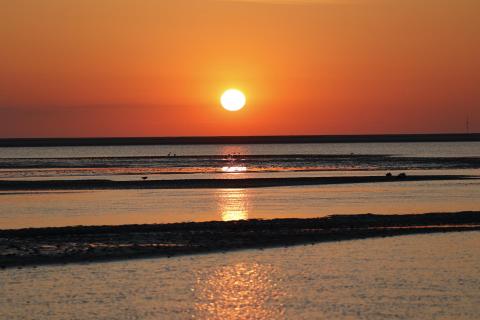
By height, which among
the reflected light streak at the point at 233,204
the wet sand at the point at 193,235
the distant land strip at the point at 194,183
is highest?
the distant land strip at the point at 194,183

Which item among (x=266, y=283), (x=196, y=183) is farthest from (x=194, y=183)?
(x=266, y=283)

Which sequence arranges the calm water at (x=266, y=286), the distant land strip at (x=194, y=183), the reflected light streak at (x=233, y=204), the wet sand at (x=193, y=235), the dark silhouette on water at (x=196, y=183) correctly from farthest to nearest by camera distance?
1. the dark silhouette on water at (x=196, y=183)
2. the distant land strip at (x=194, y=183)
3. the reflected light streak at (x=233, y=204)
4. the wet sand at (x=193, y=235)
5. the calm water at (x=266, y=286)

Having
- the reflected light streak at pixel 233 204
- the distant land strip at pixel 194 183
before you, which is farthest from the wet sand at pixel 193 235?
the distant land strip at pixel 194 183

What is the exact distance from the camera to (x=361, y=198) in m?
48.8

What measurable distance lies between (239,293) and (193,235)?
10.7m

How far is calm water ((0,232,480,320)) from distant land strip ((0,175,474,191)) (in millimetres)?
32797

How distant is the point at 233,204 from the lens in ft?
151

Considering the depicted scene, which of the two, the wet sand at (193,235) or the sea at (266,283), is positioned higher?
the wet sand at (193,235)

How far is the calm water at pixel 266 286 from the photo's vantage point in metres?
20.0

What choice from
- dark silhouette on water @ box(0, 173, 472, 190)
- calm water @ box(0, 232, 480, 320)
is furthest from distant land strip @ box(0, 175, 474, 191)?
calm water @ box(0, 232, 480, 320)

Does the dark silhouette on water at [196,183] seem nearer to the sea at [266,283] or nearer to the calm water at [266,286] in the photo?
the sea at [266,283]

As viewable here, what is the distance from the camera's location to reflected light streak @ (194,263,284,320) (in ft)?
65.1

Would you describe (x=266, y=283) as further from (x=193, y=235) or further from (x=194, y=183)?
(x=194, y=183)

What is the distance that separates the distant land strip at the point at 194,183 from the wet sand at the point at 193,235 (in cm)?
2489
